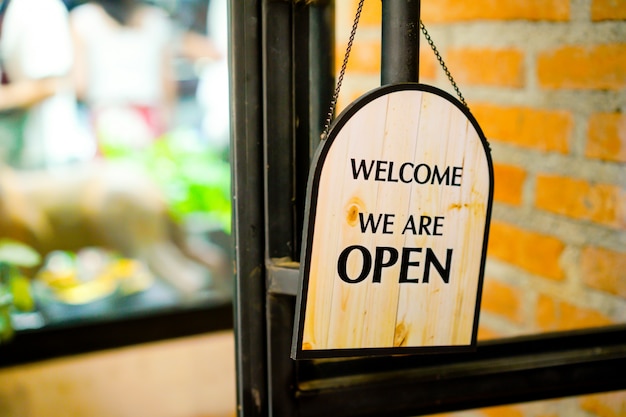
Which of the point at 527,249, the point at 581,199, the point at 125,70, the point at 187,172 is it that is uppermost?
the point at 125,70

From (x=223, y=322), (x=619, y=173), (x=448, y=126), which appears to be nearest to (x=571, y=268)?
(x=619, y=173)

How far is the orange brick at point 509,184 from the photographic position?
104 centimetres

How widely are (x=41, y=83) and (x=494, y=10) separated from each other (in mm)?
1745

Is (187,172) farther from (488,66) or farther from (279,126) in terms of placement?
(279,126)

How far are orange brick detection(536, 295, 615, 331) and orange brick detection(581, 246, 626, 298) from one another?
41mm

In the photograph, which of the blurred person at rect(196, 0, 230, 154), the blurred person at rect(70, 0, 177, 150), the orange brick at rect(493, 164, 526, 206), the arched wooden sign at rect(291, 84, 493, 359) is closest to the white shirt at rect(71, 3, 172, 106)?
the blurred person at rect(70, 0, 177, 150)

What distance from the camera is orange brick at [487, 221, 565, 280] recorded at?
3.24 feet

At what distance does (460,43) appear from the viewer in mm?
1109

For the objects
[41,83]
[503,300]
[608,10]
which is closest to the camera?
[608,10]

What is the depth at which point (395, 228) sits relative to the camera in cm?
53

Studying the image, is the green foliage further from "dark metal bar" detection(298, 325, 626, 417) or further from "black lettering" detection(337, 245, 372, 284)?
"black lettering" detection(337, 245, 372, 284)

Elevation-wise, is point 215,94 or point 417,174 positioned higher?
point 417,174

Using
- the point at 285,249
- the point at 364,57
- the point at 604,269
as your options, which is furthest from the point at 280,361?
the point at 364,57

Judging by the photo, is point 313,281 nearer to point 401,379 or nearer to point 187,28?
point 401,379
